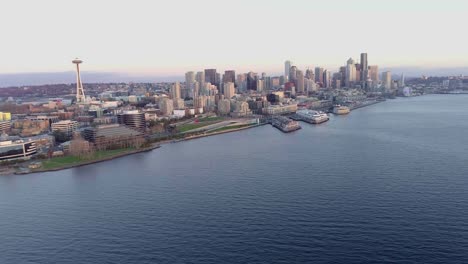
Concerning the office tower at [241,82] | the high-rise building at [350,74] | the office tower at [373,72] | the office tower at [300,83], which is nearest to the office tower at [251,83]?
the office tower at [241,82]

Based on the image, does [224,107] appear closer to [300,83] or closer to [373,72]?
[300,83]

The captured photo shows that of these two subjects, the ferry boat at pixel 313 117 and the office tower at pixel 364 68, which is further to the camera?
the office tower at pixel 364 68

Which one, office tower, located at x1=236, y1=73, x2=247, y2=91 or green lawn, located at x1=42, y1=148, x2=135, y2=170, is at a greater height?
office tower, located at x1=236, y1=73, x2=247, y2=91

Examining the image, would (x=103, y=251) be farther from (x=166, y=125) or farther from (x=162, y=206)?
(x=166, y=125)

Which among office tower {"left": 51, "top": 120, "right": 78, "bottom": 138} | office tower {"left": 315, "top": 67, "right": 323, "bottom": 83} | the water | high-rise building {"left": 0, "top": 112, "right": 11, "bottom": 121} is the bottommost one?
the water

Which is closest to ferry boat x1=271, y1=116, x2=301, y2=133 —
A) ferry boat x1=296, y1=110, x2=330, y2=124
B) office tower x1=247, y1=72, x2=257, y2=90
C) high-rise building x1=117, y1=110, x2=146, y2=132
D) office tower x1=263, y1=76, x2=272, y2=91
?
ferry boat x1=296, y1=110, x2=330, y2=124

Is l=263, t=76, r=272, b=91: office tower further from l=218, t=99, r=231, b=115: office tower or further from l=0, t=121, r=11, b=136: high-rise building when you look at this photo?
l=0, t=121, r=11, b=136: high-rise building

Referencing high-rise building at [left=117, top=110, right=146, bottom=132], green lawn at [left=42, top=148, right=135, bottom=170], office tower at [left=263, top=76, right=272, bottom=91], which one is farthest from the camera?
office tower at [left=263, top=76, right=272, bottom=91]

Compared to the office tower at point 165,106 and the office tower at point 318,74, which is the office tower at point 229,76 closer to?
the office tower at point 318,74

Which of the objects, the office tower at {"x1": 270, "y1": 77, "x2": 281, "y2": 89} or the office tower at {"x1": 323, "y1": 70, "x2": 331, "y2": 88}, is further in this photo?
the office tower at {"x1": 323, "y1": 70, "x2": 331, "y2": 88}
